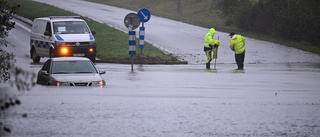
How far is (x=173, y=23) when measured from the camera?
48375 mm

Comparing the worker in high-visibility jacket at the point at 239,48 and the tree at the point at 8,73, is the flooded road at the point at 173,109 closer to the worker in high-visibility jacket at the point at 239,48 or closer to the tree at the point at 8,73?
the tree at the point at 8,73

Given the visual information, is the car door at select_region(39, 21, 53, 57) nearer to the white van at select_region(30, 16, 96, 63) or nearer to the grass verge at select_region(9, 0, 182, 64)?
the white van at select_region(30, 16, 96, 63)

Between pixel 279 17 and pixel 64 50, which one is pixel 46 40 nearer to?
pixel 64 50

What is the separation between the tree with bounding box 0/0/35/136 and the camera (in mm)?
5875

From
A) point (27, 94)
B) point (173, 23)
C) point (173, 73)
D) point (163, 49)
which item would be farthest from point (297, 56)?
point (27, 94)

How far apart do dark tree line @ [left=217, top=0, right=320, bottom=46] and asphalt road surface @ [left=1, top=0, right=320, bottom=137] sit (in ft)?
59.9

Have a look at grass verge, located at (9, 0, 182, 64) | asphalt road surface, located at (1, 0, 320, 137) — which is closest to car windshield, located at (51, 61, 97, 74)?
asphalt road surface, located at (1, 0, 320, 137)

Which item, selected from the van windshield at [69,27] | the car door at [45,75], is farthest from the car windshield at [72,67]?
the van windshield at [69,27]

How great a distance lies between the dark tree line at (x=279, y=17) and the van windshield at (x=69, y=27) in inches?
606

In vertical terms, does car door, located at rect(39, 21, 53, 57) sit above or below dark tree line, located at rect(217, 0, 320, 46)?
below

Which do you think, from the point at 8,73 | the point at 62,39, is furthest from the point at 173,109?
the point at 62,39

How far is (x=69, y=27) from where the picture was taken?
28969 mm

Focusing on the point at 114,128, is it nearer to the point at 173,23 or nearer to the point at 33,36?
the point at 33,36

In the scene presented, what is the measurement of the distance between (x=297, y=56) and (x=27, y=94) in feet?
65.7
